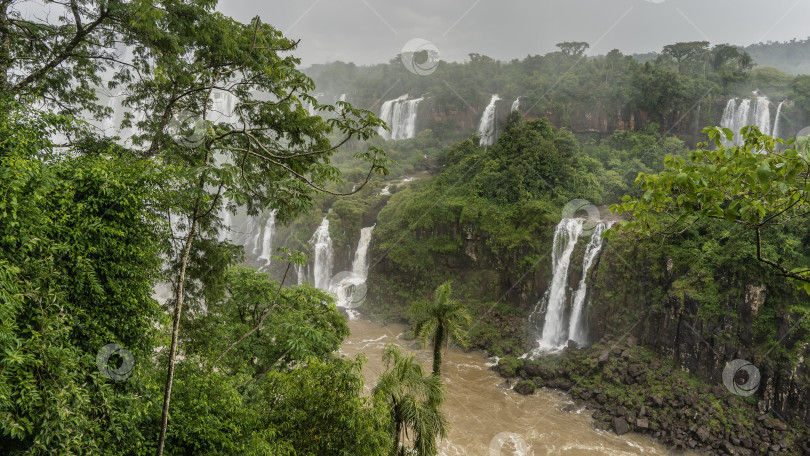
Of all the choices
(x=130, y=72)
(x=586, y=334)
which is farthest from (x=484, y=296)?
(x=130, y=72)

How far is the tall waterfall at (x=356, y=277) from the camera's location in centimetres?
3244

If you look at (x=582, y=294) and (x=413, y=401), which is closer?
(x=413, y=401)

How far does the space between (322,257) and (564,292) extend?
1981 centimetres

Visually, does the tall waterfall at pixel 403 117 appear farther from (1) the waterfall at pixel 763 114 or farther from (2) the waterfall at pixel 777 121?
(2) the waterfall at pixel 777 121

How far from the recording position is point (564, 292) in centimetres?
2325

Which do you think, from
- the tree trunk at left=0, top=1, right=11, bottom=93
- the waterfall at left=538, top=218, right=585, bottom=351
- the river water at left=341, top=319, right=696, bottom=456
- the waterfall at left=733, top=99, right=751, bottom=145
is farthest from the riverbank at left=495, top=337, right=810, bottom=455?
the tree trunk at left=0, top=1, right=11, bottom=93

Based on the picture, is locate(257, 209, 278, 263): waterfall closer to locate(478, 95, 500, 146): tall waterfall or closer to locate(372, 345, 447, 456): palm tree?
locate(478, 95, 500, 146): tall waterfall

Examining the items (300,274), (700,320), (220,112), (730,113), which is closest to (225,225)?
(220,112)

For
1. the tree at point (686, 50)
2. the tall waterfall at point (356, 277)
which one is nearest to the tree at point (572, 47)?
the tree at point (686, 50)

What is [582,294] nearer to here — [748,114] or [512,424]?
[512,424]

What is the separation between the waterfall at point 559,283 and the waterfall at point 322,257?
18.3m

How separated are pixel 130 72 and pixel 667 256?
22.6 metres

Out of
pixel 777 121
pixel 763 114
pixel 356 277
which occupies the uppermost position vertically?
pixel 763 114

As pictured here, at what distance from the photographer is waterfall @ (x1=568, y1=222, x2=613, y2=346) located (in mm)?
22266
